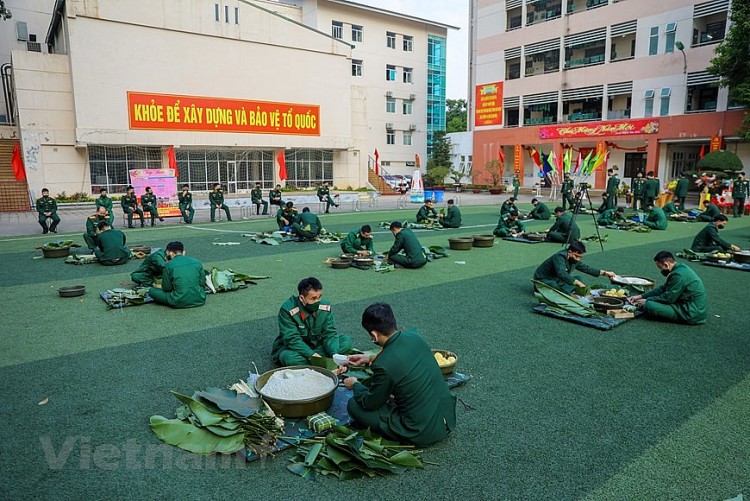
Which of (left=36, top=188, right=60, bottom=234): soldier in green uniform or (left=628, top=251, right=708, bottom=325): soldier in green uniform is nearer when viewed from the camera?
(left=628, top=251, right=708, bottom=325): soldier in green uniform

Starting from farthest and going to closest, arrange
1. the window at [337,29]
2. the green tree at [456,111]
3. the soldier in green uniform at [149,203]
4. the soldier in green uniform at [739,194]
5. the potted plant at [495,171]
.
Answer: the green tree at [456,111] < the window at [337,29] < the potted plant at [495,171] < the soldier in green uniform at [739,194] < the soldier in green uniform at [149,203]

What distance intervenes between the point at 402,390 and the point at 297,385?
3.68ft

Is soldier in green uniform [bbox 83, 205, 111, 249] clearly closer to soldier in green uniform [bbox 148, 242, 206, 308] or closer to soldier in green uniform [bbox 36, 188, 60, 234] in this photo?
soldier in green uniform [bbox 36, 188, 60, 234]

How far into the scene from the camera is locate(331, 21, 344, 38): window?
38.8 metres

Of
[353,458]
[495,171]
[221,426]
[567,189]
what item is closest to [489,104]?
[495,171]

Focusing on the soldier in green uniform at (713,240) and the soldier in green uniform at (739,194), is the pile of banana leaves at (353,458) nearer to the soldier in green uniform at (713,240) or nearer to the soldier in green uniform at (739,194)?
the soldier in green uniform at (713,240)

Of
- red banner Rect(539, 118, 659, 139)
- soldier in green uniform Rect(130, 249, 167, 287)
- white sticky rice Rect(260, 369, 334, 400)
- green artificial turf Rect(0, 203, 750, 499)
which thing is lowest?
green artificial turf Rect(0, 203, 750, 499)

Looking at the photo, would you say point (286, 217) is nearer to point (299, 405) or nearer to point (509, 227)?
point (509, 227)

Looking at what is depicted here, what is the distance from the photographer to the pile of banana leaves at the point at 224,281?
28.9ft

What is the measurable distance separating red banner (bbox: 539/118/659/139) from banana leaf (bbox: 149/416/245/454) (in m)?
32.9

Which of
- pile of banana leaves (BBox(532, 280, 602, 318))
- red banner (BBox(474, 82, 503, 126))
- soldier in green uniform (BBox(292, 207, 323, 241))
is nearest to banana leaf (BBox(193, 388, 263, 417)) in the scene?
pile of banana leaves (BBox(532, 280, 602, 318))

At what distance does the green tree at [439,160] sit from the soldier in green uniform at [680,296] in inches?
1314

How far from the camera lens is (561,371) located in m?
5.54

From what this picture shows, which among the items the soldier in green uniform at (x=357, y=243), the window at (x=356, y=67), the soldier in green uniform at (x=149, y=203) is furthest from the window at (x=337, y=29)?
the soldier in green uniform at (x=357, y=243)
